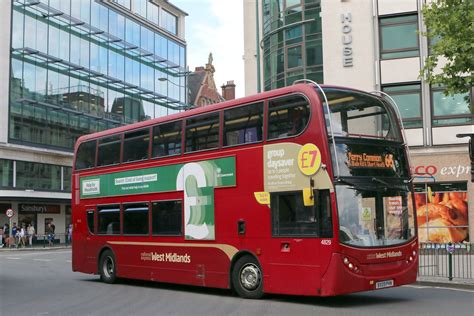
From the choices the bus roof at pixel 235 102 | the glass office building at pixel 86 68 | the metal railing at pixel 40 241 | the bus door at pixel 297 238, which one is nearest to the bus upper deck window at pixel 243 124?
the bus roof at pixel 235 102

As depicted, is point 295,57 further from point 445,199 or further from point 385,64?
point 445,199

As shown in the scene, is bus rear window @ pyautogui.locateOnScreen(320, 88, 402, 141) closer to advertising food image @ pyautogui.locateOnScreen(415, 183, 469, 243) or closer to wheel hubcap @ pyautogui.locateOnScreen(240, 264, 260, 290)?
wheel hubcap @ pyautogui.locateOnScreen(240, 264, 260, 290)

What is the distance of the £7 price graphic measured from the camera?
11367mm

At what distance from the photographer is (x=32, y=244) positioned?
45875 millimetres

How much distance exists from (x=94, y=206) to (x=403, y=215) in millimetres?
9305

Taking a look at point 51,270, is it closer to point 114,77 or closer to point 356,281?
point 356,281

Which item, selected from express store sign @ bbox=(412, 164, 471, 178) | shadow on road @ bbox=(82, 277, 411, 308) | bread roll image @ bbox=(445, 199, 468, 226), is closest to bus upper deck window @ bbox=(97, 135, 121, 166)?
shadow on road @ bbox=(82, 277, 411, 308)

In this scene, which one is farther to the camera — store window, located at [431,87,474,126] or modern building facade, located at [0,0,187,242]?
modern building facade, located at [0,0,187,242]

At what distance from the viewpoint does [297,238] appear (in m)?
11.7

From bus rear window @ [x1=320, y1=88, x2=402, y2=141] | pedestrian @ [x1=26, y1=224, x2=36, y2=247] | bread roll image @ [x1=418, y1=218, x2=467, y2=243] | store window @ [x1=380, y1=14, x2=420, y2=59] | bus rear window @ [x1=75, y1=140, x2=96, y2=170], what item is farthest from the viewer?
pedestrian @ [x1=26, y1=224, x2=36, y2=247]

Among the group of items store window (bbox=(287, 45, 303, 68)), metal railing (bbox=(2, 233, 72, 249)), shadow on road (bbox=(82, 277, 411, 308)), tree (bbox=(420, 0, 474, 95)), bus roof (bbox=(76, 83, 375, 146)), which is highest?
store window (bbox=(287, 45, 303, 68))

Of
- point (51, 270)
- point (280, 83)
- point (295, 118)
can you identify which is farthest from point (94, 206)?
point (280, 83)

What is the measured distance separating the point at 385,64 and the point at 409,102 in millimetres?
2045

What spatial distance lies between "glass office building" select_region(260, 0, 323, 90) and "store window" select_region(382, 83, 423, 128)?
3932 millimetres
